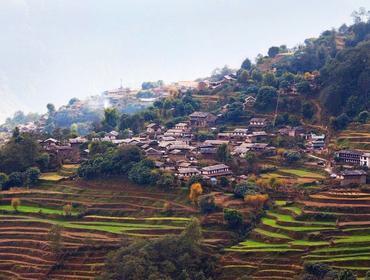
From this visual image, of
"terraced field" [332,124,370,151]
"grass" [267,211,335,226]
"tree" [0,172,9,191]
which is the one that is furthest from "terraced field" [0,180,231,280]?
"terraced field" [332,124,370,151]

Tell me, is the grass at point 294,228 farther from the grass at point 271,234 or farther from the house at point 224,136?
the house at point 224,136

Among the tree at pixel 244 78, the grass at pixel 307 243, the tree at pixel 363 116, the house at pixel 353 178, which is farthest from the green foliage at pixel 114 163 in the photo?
the tree at pixel 244 78

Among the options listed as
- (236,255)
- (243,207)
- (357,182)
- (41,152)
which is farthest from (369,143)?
(41,152)

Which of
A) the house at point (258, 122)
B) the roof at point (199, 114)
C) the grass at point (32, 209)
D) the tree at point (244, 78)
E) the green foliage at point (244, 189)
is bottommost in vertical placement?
the grass at point (32, 209)

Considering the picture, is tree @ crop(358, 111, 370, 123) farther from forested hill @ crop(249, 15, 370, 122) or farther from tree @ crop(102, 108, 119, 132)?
tree @ crop(102, 108, 119, 132)

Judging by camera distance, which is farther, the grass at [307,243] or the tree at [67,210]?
the tree at [67,210]

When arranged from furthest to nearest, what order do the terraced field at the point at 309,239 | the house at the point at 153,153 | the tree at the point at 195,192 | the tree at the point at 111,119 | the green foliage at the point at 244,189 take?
the tree at the point at 111,119 < the house at the point at 153,153 < the tree at the point at 195,192 < the green foliage at the point at 244,189 < the terraced field at the point at 309,239

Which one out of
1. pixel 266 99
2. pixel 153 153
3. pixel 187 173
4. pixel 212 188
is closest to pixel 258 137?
pixel 266 99
